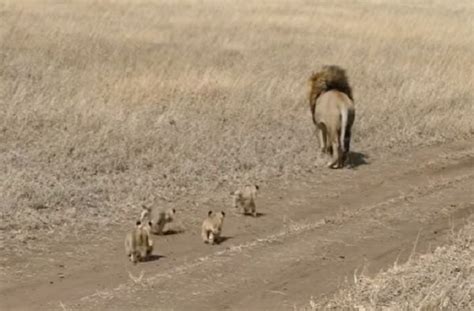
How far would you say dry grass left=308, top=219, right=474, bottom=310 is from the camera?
667 centimetres

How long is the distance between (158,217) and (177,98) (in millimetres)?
7424

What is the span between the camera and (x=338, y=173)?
13336 mm

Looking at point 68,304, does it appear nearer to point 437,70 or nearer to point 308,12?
point 437,70

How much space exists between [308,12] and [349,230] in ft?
79.2

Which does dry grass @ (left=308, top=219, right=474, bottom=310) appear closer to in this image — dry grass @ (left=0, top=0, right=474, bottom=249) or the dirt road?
the dirt road

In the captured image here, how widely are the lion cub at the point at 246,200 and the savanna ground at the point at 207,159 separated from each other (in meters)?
0.18

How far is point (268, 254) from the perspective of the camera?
9.09 m

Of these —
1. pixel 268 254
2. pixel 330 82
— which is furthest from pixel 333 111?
pixel 268 254

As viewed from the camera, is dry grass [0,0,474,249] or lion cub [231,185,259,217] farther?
dry grass [0,0,474,249]

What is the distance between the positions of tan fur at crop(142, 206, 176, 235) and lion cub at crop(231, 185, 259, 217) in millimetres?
1139

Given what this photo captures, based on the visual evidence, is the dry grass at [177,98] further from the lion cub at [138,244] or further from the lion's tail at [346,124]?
the lion cub at [138,244]

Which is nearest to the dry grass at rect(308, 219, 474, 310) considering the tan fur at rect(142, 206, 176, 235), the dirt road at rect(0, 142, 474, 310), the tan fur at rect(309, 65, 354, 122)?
the dirt road at rect(0, 142, 474, 310)

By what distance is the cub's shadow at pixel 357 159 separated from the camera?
14.0 metres

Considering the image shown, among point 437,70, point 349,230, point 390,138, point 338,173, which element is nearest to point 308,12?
point 437,70
